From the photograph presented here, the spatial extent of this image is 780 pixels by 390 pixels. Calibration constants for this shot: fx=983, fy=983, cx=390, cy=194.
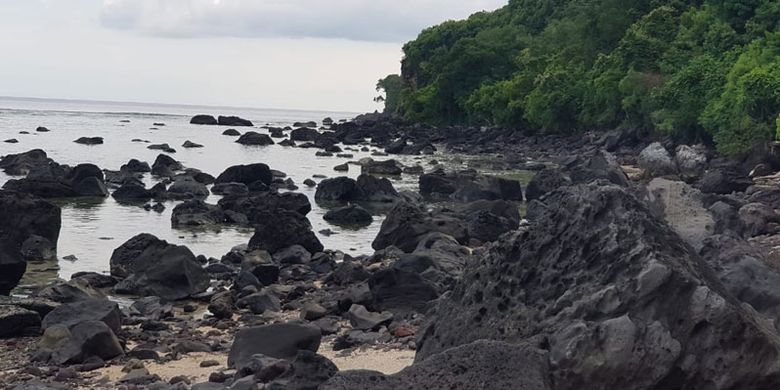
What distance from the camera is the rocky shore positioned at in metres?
5.72

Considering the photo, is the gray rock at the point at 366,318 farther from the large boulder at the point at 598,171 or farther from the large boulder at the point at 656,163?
the large boulder at the point at 656,163

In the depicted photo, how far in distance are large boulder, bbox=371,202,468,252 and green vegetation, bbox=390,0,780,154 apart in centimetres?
1579

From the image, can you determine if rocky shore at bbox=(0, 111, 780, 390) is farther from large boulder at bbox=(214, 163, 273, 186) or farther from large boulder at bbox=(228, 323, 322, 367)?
large boulder at bbox=(214, 163, 273, 186)

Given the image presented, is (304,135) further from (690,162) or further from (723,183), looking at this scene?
(723,183)

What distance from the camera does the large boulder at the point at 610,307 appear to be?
571cm

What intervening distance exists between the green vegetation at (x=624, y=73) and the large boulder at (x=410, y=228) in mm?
15790

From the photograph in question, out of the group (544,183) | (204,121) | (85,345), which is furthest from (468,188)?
(204,121)

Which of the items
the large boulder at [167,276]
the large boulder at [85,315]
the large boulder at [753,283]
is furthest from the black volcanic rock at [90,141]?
the large boulder at [753,283]

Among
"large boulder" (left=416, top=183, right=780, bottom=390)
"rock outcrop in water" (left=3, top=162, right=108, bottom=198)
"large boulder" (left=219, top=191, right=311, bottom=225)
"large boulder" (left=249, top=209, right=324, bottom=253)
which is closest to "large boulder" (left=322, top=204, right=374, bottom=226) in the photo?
"large boulder" (left=219, top=191, right=311, bottom=225)

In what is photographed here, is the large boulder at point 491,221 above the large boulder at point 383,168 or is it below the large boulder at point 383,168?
above

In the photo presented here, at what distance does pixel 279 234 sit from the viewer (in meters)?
17.3

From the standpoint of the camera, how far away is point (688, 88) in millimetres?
39656

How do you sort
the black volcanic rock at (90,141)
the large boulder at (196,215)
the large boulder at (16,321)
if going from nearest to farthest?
the large boulder at (16,321) < the large boulder at (196,215) < the black volcanic rock at (90,141)

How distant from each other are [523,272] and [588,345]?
1122mm
